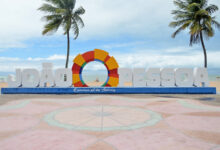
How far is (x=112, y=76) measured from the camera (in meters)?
16.1

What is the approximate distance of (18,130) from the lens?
5.25 m

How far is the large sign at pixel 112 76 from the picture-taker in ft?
51.5

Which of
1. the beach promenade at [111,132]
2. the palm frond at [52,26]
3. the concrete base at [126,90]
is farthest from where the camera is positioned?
the palm frond at [52,26]

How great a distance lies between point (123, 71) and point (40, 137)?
11.8m

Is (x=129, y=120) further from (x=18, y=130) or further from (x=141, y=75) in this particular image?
(x=141, y=75)

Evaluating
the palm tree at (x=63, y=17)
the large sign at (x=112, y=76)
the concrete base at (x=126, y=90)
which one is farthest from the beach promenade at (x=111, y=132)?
the palm tree at (x=63, y=17)

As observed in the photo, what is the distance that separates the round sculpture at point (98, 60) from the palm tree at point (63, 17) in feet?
15.3

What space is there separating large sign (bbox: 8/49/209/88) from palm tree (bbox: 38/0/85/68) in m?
4.63

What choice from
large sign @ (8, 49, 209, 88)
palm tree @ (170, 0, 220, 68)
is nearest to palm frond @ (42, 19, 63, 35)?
large sign @ (8, 49, 209, 88)

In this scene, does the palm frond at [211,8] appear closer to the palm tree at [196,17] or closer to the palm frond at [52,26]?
the palm tree at [196,17]

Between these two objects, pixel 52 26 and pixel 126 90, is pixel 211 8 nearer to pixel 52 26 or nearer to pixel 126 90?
pixel 126 90

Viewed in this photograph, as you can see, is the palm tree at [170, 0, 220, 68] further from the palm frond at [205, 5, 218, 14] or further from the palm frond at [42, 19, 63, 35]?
the palm frond at [42, 19, 63, 35]

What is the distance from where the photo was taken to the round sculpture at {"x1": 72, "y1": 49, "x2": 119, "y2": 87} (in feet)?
52.9

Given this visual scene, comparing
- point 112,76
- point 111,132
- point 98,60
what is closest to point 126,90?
point 112,76
